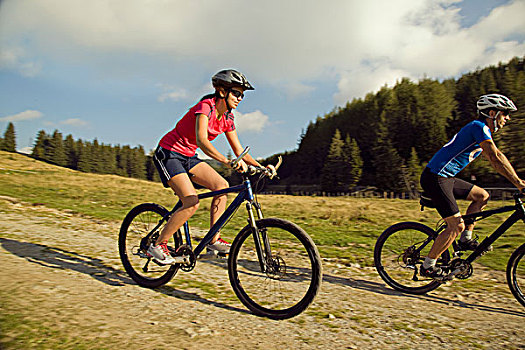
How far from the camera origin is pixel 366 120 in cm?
12650

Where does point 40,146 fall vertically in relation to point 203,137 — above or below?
above

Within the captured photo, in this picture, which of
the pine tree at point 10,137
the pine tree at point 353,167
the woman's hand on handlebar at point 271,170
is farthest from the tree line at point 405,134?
the pine tree at point 10,137

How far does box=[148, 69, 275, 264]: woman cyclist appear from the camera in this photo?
4070 mm

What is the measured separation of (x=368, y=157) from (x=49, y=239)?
114631mm

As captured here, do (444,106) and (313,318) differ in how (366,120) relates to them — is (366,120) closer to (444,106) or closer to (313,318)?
(444,106)

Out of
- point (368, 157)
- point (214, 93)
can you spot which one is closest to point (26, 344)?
point (214, 93)

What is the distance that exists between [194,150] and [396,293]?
3.56 metres

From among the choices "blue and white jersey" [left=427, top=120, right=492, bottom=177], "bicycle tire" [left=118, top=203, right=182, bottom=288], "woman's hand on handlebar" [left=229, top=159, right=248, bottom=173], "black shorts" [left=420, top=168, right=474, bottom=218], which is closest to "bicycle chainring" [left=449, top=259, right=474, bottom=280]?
"black shorts" [left=420, top=168, right=474, bottom=218]

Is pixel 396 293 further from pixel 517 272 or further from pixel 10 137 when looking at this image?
pixel 10 137

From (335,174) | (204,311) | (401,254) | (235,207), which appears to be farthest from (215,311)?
(335,174)

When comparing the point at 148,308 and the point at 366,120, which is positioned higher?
the point at 366,120

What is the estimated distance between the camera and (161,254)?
164 inches

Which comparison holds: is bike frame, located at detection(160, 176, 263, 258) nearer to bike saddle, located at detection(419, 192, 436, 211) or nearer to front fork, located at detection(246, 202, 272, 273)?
front fork, located at detection(246, 202, 272, 273)

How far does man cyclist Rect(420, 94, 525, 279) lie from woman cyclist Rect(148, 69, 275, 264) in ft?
8.61
